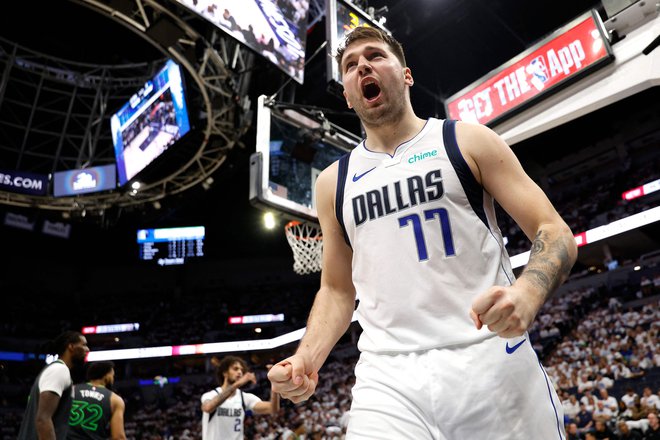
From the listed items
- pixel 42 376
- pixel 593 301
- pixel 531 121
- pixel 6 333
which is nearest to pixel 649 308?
pixel 593 301

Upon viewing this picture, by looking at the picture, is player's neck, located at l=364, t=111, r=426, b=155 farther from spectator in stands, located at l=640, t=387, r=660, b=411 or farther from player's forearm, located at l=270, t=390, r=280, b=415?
spectator in stands, located at l=640, t=387, r=660, b=411

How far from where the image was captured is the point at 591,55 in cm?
575

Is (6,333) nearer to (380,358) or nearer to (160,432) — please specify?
(160,432)

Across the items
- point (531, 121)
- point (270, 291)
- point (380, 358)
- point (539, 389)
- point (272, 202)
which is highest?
point (270, 291)

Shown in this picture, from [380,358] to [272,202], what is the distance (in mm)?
4675

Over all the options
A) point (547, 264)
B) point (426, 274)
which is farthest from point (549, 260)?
point (426, 274)

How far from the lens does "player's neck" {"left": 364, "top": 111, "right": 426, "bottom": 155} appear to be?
2160mm

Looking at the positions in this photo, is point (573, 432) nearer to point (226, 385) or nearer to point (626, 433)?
point (626, 433)

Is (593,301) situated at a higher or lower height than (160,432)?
higher

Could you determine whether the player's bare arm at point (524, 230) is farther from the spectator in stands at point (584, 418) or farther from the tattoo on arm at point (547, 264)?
the spectator in stands at point (584, 418)

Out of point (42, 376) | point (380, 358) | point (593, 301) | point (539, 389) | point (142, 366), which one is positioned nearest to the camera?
point (539, 389)

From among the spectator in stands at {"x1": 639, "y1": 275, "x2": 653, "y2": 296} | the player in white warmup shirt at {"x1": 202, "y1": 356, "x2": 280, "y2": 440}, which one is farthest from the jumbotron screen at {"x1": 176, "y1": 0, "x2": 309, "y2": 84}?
the spectator in stands at {"x1": 639, "y1": 275, "x2": 653, "y2": 296}

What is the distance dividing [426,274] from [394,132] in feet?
2.08

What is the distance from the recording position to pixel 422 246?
1.88m
